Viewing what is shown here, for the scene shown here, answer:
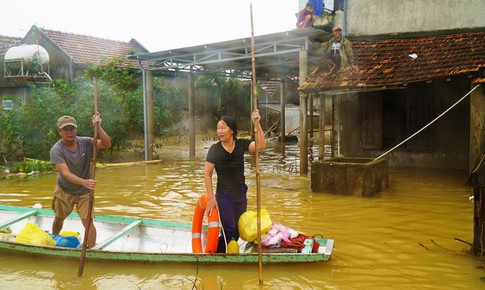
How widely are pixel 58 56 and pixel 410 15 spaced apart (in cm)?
1981

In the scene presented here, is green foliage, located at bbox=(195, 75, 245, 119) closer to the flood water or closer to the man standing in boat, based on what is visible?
the flood water

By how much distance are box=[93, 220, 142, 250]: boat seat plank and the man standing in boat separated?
0.18m

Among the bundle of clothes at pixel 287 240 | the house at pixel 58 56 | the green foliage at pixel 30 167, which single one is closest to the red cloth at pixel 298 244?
the bundle of clothes at pixel 287 240

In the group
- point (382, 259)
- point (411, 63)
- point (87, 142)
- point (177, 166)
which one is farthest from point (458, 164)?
point (87, 142)

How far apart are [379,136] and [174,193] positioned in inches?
259

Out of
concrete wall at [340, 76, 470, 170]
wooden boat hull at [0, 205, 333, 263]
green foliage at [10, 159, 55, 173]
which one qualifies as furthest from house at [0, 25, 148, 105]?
wooden boat hull at [0, 205, 333, 263]

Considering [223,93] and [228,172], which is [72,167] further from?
[223,93]

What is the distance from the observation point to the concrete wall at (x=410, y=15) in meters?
12.2

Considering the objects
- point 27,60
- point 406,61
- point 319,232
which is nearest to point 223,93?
point 27,60

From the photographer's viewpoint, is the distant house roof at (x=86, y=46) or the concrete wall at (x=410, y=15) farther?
the distant house roof at (x=86, y=46)

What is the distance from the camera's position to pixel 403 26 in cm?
1307

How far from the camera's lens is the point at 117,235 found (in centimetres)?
593

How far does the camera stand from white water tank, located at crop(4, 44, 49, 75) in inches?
915

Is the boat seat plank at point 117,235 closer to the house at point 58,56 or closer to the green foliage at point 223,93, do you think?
the house at point 58,56
